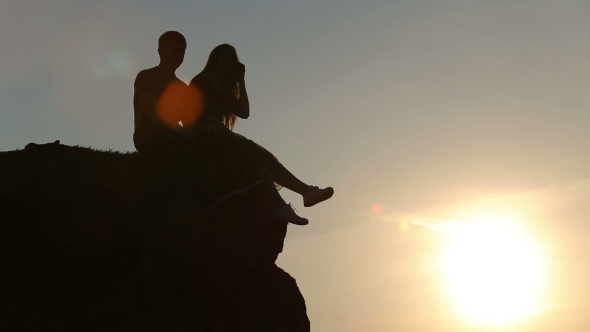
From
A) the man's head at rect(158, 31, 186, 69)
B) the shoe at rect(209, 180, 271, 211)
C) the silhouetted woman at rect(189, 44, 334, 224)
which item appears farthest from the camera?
the man's head at rect(158, 31, 186, 69)

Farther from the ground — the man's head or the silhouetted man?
the man's head

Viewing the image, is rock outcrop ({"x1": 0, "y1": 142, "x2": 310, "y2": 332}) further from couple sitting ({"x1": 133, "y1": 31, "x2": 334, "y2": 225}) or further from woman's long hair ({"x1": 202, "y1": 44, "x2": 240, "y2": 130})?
woman's long hair ({"x1": 202, "y1": 44, "x2": 240, "y2": 130})

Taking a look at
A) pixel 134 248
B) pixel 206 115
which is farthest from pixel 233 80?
pixel 134 248

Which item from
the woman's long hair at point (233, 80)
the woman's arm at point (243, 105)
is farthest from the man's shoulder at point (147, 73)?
the woman's arm at point (243, 105)

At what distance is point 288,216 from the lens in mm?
10195

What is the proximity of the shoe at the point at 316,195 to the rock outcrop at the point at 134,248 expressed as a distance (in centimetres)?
60

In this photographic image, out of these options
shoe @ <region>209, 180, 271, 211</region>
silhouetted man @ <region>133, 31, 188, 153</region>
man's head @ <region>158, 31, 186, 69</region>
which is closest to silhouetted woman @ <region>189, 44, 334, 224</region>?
silhouetted man @ <region>133, 31, 188, 153</region>

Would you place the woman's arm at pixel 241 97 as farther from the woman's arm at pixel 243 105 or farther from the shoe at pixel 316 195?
the shoe at pixel 316 195

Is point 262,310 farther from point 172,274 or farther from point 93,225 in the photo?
point 93,225

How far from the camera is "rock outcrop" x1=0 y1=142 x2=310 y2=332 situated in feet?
26.5

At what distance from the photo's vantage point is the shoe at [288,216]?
33.3ft

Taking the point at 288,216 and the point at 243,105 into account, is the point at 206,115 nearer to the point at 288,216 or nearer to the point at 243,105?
the point at 243,105

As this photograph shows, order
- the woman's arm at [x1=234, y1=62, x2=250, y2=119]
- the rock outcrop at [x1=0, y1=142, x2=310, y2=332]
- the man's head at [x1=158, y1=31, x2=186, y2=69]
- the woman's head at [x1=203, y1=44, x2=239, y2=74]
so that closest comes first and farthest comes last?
the rock outcrop at [x1=0, y1=142, x2=310, y2=332] → the man's head at [x1=158, y1=31, x2=186, y2=69] → the woman's head at [x1=203, y1=44, x2=239, y2=74] → the woman's arm at [x1=234, y1=62, x2=250, y2=119]

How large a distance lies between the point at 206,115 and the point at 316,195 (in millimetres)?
2366
